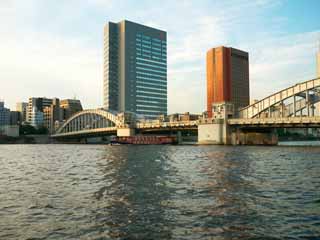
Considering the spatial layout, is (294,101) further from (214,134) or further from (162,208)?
(162,208)

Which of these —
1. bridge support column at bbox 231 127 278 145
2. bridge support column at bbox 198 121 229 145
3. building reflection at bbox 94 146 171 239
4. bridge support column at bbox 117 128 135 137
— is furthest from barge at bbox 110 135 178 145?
building reflection at bbox 94 146 171 239

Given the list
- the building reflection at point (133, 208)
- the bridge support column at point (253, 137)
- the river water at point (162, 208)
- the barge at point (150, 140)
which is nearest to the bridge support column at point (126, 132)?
the barge at point (150, 140)

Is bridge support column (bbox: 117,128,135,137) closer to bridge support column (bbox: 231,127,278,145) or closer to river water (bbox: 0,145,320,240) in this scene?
bridge support column (bbox: 231,127,278,145)

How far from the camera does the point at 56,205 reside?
73.5ft

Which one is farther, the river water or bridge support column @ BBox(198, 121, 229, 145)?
bridge support column @ BBox(198, 121, 229, 145)

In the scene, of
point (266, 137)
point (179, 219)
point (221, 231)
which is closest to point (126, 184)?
point (179, 219)

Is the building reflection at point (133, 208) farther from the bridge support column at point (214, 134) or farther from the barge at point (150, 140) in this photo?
the barge at point (150, 140)

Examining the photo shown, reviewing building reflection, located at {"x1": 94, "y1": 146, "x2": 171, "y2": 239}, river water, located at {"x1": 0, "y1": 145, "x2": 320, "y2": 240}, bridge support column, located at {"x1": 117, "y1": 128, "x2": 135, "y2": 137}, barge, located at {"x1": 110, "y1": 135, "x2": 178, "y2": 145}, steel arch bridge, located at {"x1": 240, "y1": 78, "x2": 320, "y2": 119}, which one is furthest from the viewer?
bridge support column, located at {"x1": 117, "y1": 128, "x2": 135, "y2": 137}

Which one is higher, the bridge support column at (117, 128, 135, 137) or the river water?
the bridge support column at (117, 128, 135, 137)

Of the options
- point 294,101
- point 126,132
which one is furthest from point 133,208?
point 126,132

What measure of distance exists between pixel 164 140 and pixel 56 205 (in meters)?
138

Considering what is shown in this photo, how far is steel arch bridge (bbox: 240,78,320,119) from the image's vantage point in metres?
128

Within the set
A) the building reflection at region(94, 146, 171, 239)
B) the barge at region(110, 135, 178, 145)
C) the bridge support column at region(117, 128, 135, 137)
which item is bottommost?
the building reflection at region(94, 146, 171, 239)

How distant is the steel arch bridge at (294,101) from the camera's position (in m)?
128
